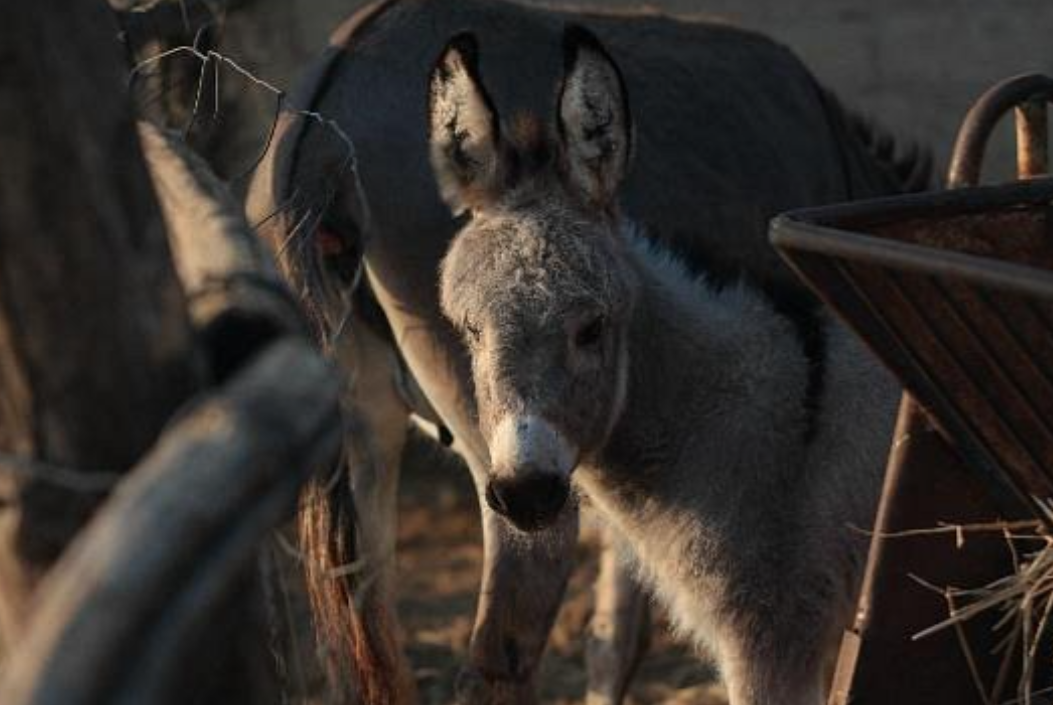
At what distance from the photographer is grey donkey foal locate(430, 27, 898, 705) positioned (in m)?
3.18

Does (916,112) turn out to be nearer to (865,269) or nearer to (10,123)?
(865,269)

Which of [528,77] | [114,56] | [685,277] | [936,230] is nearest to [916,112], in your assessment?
[528,77]

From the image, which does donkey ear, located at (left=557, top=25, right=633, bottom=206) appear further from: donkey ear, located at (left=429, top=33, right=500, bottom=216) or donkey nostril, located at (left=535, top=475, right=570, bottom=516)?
donkey nostril, located at (left=535, top=475, right=570, bottom=516)

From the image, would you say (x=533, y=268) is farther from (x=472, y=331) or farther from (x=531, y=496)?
(x=531, y=496)

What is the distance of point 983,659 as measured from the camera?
9.27 feet

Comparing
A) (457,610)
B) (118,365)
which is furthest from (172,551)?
(457,610)

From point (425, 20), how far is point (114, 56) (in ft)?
8.60

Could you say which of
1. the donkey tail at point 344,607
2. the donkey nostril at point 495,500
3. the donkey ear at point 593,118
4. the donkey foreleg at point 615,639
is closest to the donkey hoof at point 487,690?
the donkey tail at point 344,607

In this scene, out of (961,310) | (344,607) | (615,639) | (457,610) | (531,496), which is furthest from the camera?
(457,610)

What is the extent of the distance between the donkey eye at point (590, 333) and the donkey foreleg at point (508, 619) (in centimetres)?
90

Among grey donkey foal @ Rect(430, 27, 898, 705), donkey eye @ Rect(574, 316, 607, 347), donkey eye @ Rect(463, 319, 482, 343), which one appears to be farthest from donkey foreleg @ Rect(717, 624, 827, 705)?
donkey eye @ Rect(463, 319, 482, 343)

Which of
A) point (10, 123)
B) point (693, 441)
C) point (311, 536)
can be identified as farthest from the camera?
point (311, 536)

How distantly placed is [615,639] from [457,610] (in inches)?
43.2

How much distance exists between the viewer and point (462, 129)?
342 centimetres
